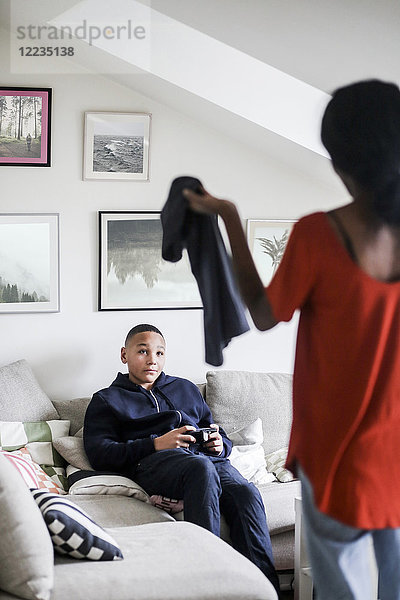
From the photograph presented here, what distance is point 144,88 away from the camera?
4293 millimetres

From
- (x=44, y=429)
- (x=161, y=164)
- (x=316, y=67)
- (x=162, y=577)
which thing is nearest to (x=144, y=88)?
(x=161, y=164)

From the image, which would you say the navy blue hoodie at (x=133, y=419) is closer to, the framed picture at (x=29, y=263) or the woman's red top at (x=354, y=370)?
the framed picture at (x=29, y=263)

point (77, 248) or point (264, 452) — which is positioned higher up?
point (77, 248)

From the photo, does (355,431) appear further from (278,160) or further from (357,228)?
(278,160)

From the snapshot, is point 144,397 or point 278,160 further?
point 278,160

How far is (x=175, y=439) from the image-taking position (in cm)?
363

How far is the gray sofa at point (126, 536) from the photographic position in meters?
2.36

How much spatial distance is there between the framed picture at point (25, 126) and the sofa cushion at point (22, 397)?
102 centimetres

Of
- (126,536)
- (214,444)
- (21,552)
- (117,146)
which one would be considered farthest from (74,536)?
(117,146)

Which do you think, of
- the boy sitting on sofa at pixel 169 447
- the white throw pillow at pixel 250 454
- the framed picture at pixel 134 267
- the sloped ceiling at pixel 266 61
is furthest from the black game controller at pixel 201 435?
the sloped ceiling at pixel 266 61

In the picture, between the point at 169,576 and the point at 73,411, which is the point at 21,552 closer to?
the point at 169,576

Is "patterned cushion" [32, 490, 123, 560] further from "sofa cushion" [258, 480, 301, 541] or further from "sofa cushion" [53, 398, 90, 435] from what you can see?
"sofa cushion" [53, 398, 90, 435]

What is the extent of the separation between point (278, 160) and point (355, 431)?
3.27 m

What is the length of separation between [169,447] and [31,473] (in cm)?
58
